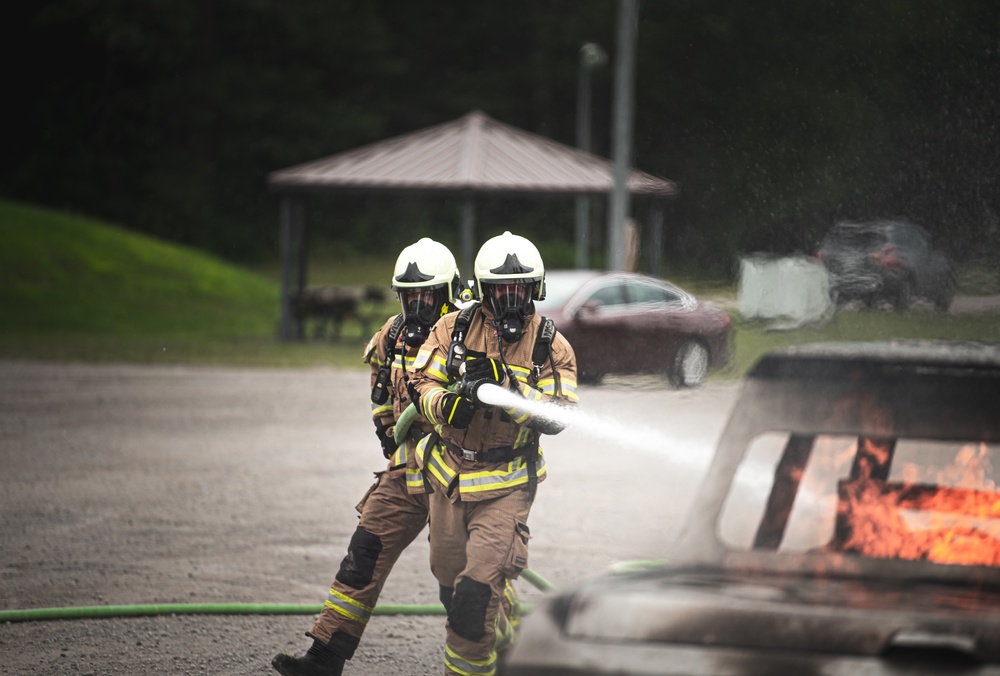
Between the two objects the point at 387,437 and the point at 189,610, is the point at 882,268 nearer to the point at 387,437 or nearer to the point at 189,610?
the point at 387,437

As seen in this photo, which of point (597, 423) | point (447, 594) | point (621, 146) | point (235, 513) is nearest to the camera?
point (597, 423)

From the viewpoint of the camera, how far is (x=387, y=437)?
5.49 metres

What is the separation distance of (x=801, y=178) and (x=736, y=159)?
260 millimetres

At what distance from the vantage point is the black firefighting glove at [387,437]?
5.43 metres

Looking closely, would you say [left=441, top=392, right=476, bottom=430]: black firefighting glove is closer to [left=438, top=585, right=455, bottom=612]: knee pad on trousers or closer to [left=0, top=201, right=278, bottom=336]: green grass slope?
[left=438, top=585, right=455, bottom=612]: knee pad on trousers

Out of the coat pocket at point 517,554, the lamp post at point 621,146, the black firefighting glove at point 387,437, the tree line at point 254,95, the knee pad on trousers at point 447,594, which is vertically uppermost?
the tree line at point 254,95

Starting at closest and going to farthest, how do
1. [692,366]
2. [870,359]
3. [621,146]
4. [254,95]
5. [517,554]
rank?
[870,359] → [692,366] → [517,554] → [621,146] → [254,95]

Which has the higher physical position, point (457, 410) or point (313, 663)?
point (457, 410)

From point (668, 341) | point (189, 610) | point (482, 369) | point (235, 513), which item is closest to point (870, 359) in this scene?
point (482, 369)

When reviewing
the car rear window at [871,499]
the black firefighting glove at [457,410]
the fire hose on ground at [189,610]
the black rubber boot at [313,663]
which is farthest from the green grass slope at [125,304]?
the car rear window at [871,499]

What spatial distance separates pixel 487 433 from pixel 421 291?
2.48ft

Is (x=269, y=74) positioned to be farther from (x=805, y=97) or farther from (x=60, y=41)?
(x=805, y=97)

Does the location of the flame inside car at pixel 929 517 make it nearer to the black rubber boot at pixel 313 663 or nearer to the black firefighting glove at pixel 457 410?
the black firefighting glove at pixel 457 410

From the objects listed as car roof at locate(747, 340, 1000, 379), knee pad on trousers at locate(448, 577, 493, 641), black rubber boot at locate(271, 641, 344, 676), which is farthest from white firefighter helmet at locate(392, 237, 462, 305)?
car roof at locate(747, 340, 1000, 379)
